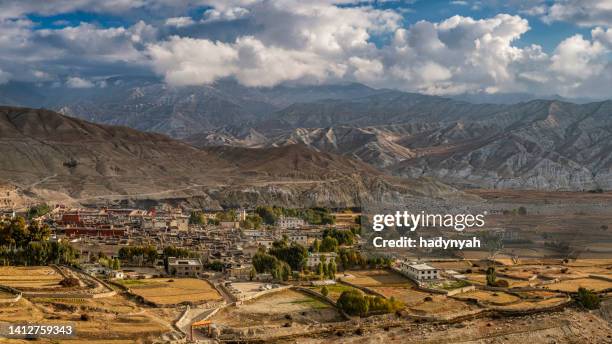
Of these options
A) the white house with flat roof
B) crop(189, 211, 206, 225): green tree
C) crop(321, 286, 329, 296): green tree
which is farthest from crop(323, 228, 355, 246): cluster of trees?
crop(321, 286, 329, 296): green tree

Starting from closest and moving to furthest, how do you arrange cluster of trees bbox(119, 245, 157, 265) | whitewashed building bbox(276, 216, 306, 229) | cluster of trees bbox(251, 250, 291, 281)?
cluster of trees bbox(251, 250, 291, 281), cluster of trees bbox(119, 245, 157, 265), whitewashed building bbox(276, 216, 306, 229)

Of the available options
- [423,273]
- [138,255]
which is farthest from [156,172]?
[423,273]

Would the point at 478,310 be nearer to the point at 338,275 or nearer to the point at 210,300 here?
the point at 338,275

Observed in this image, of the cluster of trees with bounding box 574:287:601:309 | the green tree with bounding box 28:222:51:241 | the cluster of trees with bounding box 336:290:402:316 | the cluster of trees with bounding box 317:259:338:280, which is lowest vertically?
the cluster of trees with bounding box 574:287:601:309

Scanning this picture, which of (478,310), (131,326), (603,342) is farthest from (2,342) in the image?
(603,342)

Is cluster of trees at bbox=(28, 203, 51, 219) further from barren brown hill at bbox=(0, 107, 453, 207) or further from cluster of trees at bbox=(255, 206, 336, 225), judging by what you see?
cluster of trees at bbox=(255, 206, 336, 225)
